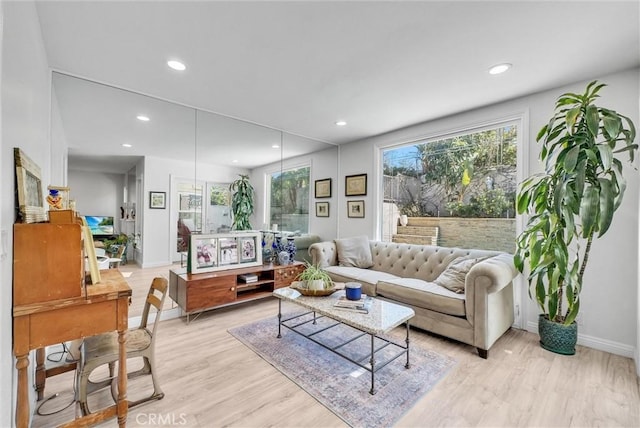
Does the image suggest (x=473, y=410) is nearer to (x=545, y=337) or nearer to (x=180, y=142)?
(x=545, y=337)

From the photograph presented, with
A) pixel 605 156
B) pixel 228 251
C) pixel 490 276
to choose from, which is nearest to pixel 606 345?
pixel 490 276

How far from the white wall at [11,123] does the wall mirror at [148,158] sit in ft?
4.42

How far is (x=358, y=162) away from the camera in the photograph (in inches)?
186

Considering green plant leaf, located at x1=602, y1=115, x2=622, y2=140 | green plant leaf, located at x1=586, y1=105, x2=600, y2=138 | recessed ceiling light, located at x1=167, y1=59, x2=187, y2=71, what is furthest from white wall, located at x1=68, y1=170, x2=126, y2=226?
green plant leaf, located at x1=602, y1=115, x2=622, y2=140

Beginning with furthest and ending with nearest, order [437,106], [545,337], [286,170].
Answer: [286,170] → [437,106] → [545,337]

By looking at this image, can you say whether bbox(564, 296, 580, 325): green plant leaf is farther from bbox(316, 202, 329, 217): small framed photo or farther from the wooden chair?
bbox(316, 202, 329, 217): small framed photo

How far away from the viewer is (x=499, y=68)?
2.38 m

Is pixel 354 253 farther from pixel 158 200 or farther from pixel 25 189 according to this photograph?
pixel 25 189

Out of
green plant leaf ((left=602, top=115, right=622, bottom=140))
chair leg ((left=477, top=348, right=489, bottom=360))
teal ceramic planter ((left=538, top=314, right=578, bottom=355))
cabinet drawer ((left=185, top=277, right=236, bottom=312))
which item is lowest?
chair leg ((left=477, top=348, right=489, bottom=360))

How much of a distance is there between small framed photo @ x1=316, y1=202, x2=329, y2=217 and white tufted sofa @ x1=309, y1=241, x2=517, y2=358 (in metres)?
1.29

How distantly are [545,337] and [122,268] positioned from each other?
15.3 ft

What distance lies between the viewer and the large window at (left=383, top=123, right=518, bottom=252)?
319 centimetres

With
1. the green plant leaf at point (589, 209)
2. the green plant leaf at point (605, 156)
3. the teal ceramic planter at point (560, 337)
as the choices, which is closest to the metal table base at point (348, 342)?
the teal ceramic planter at point (560, 337)

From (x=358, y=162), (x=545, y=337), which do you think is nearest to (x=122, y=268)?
(x=358, y=162)
